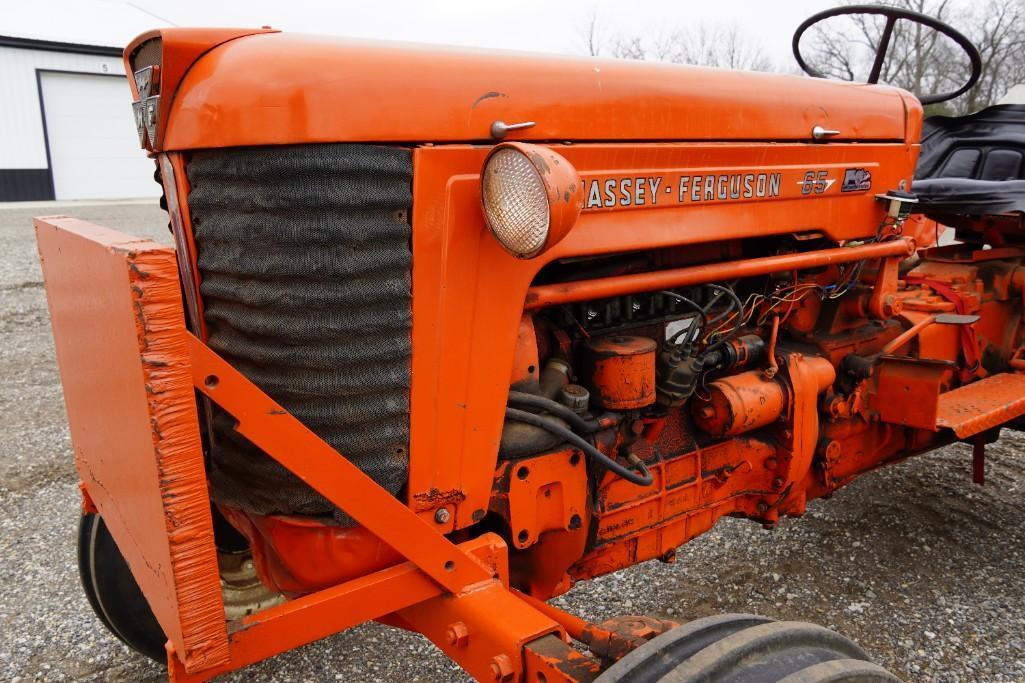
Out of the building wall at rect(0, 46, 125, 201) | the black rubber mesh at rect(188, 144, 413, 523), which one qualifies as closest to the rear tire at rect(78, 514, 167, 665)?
the black rubber mesh at rect(188, 144, 413, 523)

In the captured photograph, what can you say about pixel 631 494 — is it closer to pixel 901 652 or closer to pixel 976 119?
pixel 901 652

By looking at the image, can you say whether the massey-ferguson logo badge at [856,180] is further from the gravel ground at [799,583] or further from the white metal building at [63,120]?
the white metal building at [63,120]

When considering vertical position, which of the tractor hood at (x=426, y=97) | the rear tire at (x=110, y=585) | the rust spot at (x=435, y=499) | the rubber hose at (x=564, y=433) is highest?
the tractor hood at (x=426, y=97)

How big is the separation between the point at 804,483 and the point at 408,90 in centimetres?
189

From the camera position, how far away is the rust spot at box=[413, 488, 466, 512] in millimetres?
1741

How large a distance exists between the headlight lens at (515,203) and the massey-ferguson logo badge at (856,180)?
1.34 meters

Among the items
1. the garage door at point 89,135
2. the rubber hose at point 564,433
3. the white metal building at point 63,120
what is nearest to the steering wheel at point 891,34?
the rubber hose at point 564,433

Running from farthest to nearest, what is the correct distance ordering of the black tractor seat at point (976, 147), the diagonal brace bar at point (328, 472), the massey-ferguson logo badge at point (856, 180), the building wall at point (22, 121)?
1. the building wall at point (22, 121)
2. the black tractor seat at point (976, 147)
3. the massey-ferguson logo badge at point (856, 180)
4. the diagonal brace bar at point (328, 472)

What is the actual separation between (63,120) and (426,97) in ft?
75.6

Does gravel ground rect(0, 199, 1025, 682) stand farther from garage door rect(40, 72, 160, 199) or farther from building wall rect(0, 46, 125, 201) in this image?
garage door rect(40, 72, 160, 199)

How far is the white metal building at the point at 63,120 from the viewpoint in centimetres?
2019

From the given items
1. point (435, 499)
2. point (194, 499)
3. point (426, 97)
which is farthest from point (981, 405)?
point (194, 499)

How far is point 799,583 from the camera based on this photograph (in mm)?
3230

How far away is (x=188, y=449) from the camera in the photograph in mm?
1361
